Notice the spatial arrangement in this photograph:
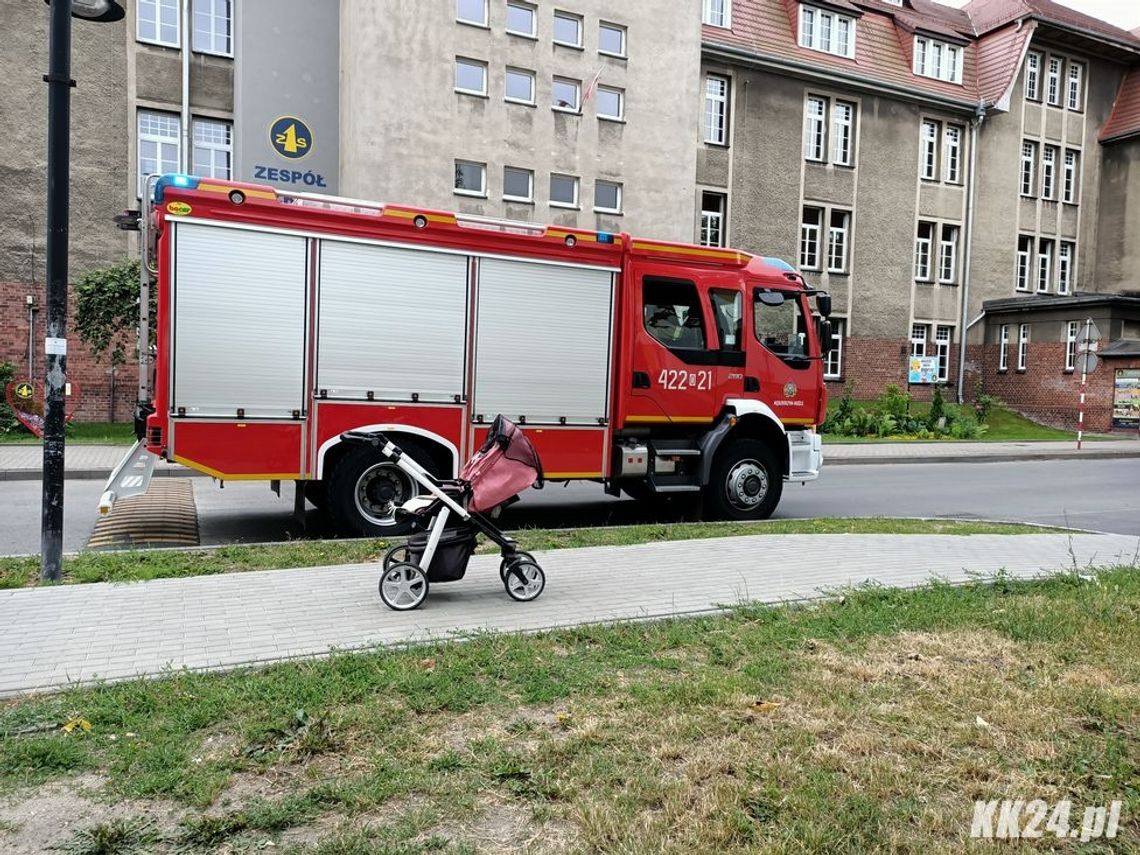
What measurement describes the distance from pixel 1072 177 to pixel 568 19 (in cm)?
2352

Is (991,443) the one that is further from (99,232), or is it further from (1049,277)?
(99,232)

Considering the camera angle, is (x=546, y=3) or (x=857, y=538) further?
(x=546, y=3)

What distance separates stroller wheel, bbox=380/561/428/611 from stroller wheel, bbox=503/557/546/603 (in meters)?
0.63

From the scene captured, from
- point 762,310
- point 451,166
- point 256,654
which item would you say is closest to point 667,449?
point 762,310

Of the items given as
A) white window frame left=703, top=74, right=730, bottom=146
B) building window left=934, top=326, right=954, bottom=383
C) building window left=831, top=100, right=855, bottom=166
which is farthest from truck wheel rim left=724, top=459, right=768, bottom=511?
building window left=934, top=326, right=954, bottom=383

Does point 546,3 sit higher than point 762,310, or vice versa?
point 546,3

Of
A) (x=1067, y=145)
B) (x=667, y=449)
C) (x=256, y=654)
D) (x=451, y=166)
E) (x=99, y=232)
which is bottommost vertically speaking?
(x=256, y=654)

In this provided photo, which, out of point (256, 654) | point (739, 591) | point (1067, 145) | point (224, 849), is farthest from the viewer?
point (1067, 145)

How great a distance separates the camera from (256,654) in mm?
4953

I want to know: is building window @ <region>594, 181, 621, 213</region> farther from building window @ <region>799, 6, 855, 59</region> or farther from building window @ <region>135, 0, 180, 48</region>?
building window @ <region>135, 0, 180, 48</region>

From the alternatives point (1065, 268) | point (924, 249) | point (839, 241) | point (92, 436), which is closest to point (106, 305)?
point (92, 436)

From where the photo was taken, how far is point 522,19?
95.5ft

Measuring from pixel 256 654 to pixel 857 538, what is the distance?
626cm

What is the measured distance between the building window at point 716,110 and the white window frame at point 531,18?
6355 millimetres
